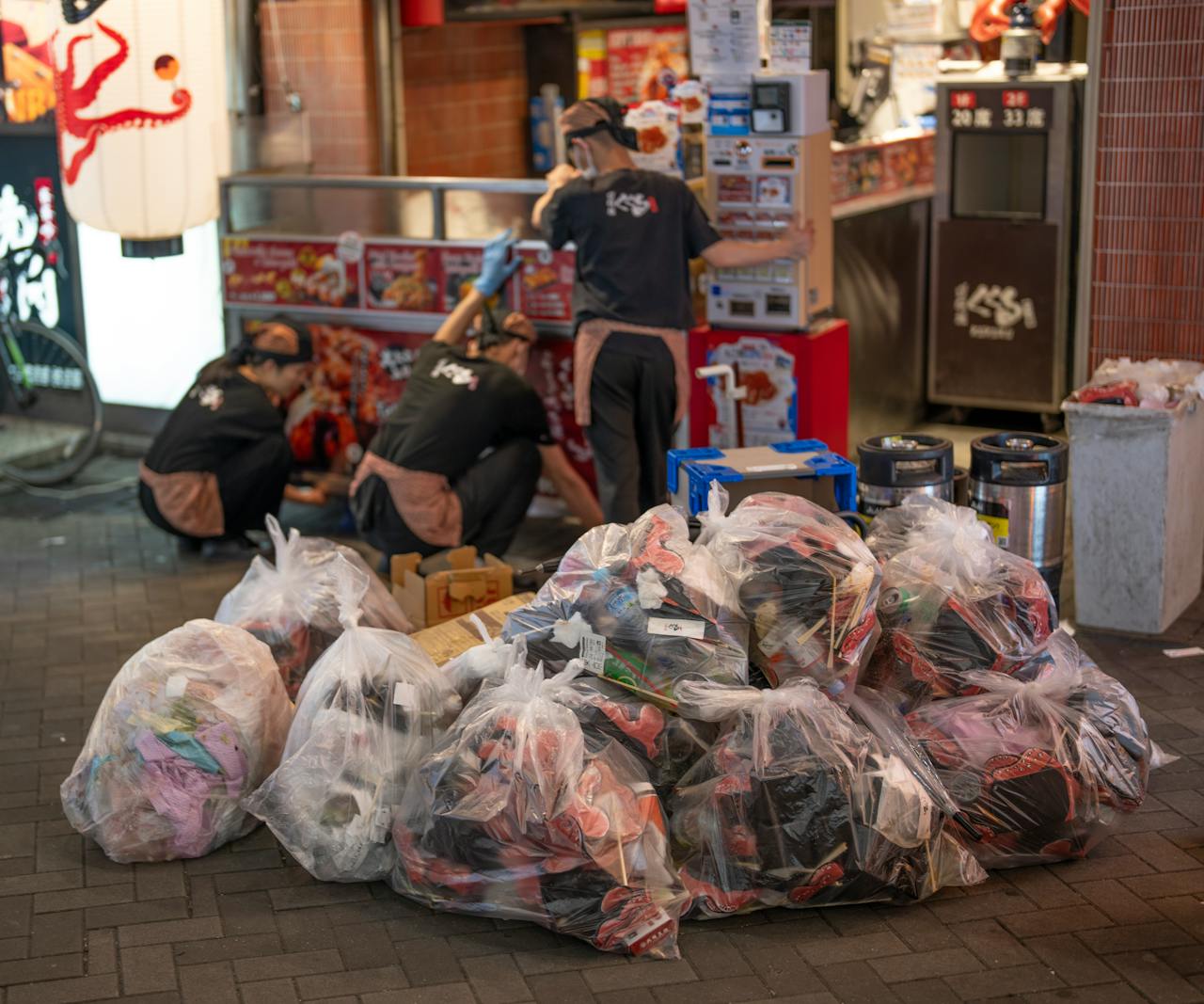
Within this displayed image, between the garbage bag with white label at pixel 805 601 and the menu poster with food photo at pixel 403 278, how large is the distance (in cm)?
339

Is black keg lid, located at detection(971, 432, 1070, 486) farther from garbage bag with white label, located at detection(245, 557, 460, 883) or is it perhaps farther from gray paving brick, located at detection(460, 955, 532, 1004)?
gray paving brick, located at detection(460, 955, 532, 1004)

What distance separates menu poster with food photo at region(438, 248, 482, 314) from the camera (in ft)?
23.7

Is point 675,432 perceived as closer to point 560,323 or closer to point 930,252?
point 560,323

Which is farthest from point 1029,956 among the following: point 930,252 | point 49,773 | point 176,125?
point 930,252

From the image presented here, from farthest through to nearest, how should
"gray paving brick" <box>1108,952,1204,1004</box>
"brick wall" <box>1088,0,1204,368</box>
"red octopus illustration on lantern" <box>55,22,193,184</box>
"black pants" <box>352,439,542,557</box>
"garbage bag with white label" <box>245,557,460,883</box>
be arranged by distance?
"black pants" <box>352,439,542,557</box> < "red octopus illustration on lantern" <box>55,22,193,184</box> < "brick wall" <box>1088,0,1204,368</box> < "garbage bag with white label" <box>245,557,460,883</box> < "gray paving brick" <box>1108,952,1204,1004</box>

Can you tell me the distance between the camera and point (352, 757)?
430 cm

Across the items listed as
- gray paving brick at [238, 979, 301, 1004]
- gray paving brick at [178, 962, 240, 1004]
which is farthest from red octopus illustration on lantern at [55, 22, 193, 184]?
gray paving brick at [238, 979, 301, 1004]

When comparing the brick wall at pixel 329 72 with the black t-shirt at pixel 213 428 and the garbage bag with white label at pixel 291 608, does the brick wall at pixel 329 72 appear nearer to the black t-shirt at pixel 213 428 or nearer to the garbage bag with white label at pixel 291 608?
the black t-shirt at pixel 213 428

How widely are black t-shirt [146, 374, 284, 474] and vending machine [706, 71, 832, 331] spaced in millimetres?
2009

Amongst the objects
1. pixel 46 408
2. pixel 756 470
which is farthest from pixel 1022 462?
pixel 46 408

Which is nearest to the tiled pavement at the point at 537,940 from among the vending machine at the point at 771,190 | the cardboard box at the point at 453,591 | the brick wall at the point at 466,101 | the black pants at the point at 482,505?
the cardboard box at the point at 453,591

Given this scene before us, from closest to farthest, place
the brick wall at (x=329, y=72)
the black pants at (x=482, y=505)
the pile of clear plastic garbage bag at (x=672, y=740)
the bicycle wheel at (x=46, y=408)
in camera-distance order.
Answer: the pile of clear plastic garbage bag at (x=672, y=740) → the black pants at (x=482, y=505) → the bicycle wheel at (x=46, y=408) → the brick wall at (x=329, y=72)

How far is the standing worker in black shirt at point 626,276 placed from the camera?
6.36 meters

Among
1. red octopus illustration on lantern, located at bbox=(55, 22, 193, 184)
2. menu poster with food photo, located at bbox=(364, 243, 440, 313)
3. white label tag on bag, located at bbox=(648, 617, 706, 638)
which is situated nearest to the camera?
white label tag on bag, located at bbox=(648, 617, 706, 638)
